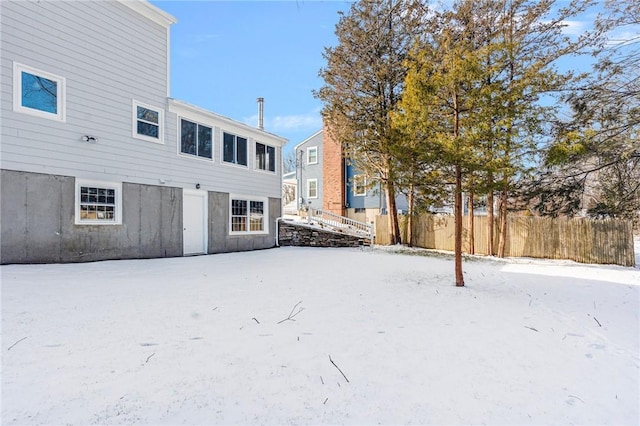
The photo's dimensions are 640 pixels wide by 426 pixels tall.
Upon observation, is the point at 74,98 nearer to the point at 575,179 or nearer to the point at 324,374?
the point at 324,374

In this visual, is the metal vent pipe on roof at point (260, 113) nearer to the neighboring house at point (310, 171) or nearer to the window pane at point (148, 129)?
the neighboring house at point (310, 171)

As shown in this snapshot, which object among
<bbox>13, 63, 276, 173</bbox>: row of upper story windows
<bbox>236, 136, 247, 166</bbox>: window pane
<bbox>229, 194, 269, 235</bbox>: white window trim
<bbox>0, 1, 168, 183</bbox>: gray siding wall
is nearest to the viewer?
<bbox>0, 1, 168, 183</bbox>: gray siding wall

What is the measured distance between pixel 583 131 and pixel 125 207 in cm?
1375

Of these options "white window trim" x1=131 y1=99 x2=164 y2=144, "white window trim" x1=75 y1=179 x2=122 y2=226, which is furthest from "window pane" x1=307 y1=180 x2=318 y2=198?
"white window trim" x1=75 y1=179 x2=122 y2=226

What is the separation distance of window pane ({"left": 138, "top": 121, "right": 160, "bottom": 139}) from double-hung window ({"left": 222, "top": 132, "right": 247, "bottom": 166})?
2.58 metres

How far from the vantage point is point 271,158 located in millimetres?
14469

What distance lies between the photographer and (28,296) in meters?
4.96

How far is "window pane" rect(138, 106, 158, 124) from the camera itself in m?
9.76

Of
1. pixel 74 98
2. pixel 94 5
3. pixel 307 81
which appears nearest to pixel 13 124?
pixel 74 98

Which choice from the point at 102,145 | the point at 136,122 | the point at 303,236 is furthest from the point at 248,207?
the point at 102,145

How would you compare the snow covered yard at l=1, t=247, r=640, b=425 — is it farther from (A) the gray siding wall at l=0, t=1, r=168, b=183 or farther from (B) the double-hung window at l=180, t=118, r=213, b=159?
(B) the double-hung window at l=180, t=118, r=213, b=159

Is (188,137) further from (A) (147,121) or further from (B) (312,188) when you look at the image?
(B) (312,188)

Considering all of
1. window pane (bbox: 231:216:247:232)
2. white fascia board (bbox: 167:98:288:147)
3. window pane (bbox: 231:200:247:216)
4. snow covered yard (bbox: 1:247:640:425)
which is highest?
white fascia board (bbox: 167:98:288:147)

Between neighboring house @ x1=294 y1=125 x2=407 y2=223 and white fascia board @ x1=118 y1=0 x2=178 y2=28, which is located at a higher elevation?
white fascia board @ x1=118 y1=0 x2=178 y2=28
